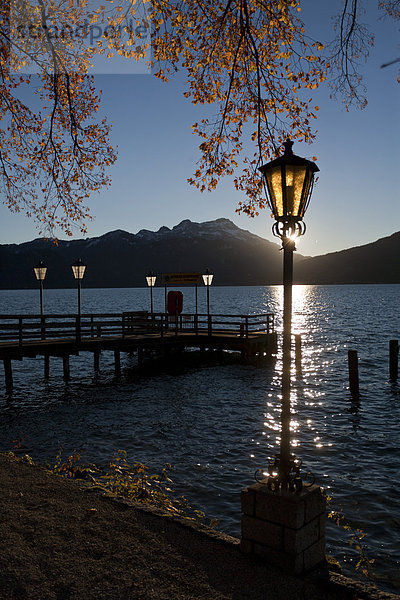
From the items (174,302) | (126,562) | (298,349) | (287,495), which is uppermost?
(174,302)

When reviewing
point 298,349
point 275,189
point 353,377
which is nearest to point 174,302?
point 298,349

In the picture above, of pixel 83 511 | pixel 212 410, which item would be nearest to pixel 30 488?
pixel 83 511

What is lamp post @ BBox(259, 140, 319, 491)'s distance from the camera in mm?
5203

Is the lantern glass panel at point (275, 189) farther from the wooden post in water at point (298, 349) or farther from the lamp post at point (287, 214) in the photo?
the wooden post in water at point (298, 349)

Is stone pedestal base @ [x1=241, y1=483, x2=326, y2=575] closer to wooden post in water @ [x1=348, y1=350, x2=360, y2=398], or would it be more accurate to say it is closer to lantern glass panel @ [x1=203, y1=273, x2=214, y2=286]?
wooden post in water @ [x1=348, y1=350, x2=360, y2=398]

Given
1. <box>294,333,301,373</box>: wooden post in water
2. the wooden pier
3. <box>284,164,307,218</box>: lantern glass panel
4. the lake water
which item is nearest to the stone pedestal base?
the lake water

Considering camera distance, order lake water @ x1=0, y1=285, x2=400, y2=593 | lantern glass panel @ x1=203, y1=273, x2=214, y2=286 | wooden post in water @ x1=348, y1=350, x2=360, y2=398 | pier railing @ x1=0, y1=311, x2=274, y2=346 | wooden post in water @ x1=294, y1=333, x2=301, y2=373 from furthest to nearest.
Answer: lantern glass panel @ x1=203, y1=273, x2=214, y2=286
wooden post in water @ x1=294, y1=333, x2=301, y2=373
wooden post in water @ x1=348, y1=350, x2=360, y2=398
pier railing @ x1=0, y1=311, x2=274, y2=346
lake water @ x1=0, y1=285, x2=400, y2=593

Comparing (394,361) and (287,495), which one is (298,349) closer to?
(394,361)

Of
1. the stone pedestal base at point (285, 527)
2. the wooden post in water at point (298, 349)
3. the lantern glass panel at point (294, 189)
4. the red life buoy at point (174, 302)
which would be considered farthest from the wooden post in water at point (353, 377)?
the lantern glass panel at point (294, 189)

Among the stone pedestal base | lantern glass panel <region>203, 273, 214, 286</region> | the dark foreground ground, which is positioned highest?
lantern glass panel <region>203, 273, 214, 286</region>

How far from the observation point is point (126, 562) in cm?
504

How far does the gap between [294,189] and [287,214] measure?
300 mm

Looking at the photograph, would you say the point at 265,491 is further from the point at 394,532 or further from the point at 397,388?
the point at 397,388

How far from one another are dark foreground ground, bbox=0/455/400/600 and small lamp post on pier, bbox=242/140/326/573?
9.1 inches
